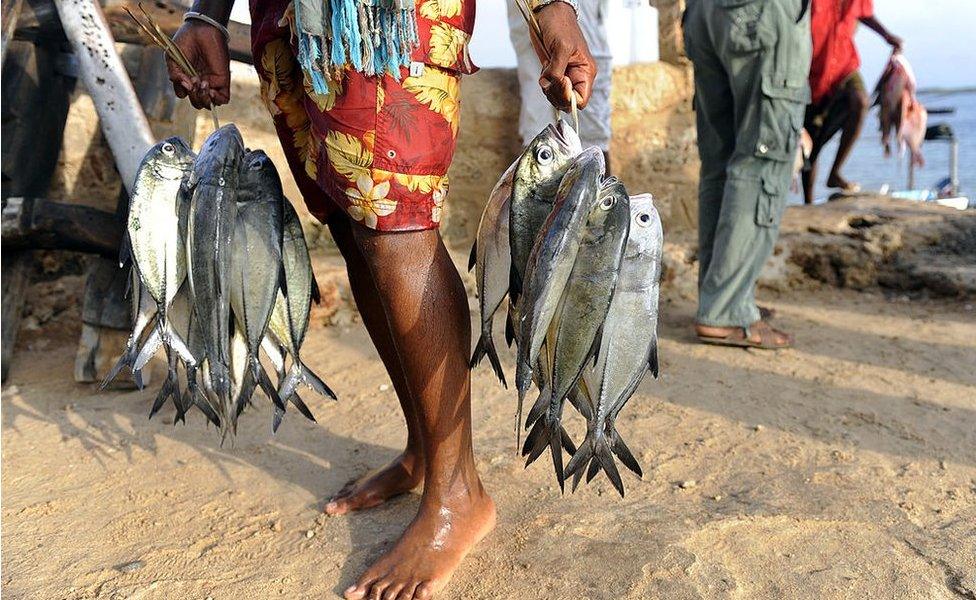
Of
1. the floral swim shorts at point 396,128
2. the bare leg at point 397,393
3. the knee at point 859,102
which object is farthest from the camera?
the knee at point 859,102

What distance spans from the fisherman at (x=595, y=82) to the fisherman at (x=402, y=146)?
115 inches

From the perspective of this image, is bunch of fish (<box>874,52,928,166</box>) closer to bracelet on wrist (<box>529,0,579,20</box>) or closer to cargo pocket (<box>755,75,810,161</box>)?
cargo pocket (<box>755,75,810,161</box>)

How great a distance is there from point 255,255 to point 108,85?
69.6 inches

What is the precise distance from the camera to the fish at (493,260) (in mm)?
1842

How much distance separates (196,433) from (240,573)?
0.96 meters

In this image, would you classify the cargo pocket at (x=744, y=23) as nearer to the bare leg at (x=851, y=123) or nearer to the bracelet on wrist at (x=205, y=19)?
the bracelet on wrist at (x=205, y=19)

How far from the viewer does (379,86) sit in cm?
173

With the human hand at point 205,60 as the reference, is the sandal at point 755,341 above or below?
below

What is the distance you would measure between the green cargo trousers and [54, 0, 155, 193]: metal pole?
2.47 metres

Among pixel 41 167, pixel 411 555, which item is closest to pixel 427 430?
pixel 411 555

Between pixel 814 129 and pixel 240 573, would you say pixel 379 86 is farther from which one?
pixel 814 129

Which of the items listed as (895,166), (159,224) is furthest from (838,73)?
(895,166)

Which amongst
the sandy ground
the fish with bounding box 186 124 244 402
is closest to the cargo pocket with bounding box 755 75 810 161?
the sandy ground

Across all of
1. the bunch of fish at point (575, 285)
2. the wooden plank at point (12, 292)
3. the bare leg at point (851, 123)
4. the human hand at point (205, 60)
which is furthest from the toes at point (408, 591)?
the bare leg at point (851, 123)
